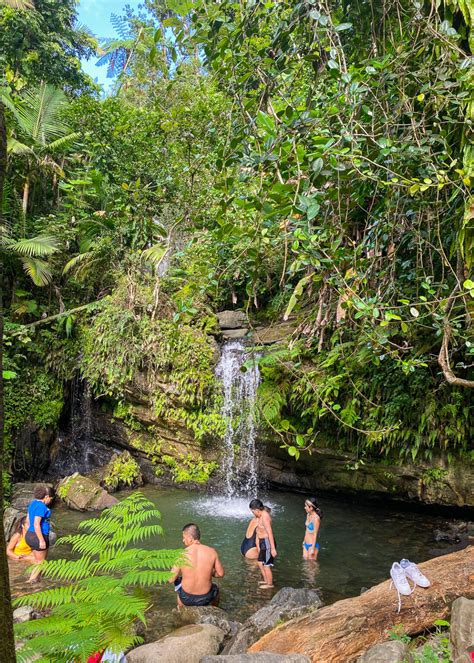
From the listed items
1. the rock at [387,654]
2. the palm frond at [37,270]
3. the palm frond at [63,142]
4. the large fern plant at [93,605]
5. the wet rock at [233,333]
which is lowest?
the rock at [387,654]

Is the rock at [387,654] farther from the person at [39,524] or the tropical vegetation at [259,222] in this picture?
the person at [39,524]

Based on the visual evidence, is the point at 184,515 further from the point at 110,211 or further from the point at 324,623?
the point at 110,211

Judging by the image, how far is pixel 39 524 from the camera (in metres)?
6.57

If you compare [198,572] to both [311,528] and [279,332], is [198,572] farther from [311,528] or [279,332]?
[279,332]

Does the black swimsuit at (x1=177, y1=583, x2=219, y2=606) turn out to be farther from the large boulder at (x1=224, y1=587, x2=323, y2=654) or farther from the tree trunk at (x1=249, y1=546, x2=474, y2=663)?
the tree trunk at (x1=249, y1=546, x2=474, y2=663)

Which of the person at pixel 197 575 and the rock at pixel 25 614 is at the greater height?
the person at pixel 197 575

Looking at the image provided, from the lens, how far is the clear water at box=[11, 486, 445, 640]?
6.26m

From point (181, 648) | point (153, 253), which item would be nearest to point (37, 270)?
point (153, 253)

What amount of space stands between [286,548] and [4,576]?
729cm

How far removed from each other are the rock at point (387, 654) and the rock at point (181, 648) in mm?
1517

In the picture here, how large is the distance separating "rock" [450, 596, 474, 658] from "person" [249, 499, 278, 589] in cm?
343

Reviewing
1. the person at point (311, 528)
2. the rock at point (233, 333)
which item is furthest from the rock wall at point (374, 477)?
the rock at point (233, 333)

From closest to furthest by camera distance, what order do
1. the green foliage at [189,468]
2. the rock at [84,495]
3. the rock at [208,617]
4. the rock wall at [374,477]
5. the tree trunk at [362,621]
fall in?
the tree trunk at [362,621] < the rock at [208,617] < the rock wall at [374,477] < the rock at [84,495] < the green foliage at [189,468]

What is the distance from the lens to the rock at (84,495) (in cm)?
960
